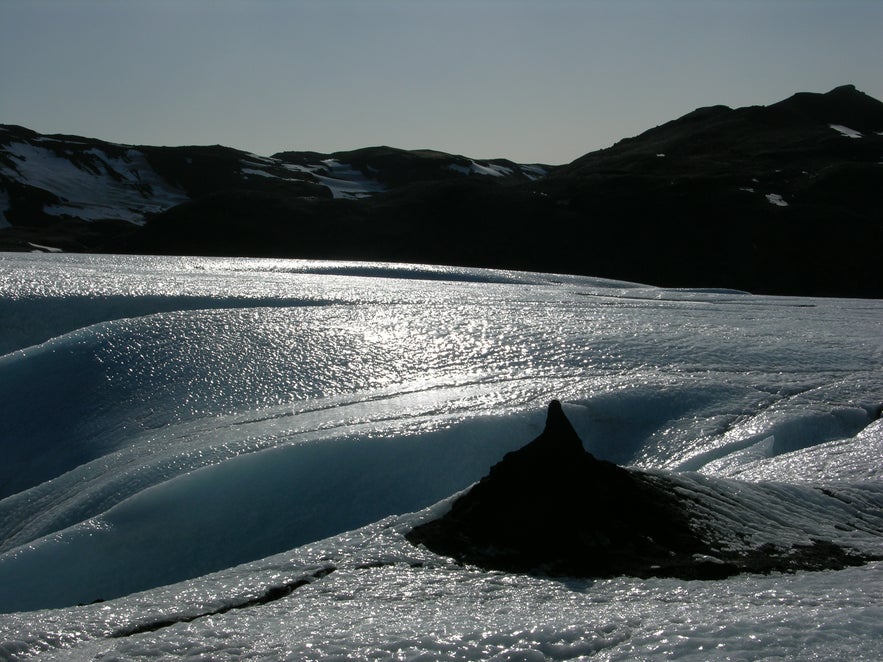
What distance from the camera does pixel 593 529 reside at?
4.57 metres

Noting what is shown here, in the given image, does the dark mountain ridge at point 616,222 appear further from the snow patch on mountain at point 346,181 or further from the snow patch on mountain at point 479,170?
the snow patch on mountain at point 479,170

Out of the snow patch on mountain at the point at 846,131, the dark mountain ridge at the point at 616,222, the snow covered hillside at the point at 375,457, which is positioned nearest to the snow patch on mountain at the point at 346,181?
the dark mountain ridge at the point at 616,222

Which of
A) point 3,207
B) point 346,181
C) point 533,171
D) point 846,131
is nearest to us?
point 3,207

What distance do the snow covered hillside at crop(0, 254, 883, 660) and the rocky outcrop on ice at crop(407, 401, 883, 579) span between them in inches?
4.9

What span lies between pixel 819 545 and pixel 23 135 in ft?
283

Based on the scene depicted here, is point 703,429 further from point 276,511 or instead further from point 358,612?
point 358,612

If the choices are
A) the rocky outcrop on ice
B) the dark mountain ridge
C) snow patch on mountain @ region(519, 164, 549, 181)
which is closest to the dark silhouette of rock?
the rocky outcrop on ice

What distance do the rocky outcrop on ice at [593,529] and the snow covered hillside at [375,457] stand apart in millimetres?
123

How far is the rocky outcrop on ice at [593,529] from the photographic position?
14.2ft

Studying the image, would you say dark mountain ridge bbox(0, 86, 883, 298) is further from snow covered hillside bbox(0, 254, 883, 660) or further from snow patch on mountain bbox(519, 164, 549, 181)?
snow covered hillside bbox(0, 254, 883, 660)

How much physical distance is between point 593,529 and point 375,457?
2954mm

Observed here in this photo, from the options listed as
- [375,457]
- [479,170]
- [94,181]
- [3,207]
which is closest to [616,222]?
[479,170]

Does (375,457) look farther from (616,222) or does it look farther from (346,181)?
(346,181)

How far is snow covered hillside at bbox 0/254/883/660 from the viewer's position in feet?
11.5
